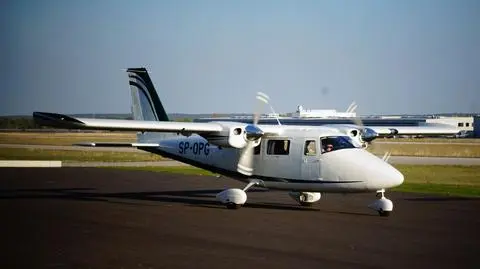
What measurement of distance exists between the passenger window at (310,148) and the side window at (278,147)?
0.80 metres

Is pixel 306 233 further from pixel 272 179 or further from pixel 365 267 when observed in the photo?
pixel 272 179

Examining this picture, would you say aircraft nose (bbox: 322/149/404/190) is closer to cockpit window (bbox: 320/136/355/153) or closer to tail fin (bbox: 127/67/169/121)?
cockpit window (bbox: 320/136/355/153)

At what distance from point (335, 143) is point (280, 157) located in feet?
7.39

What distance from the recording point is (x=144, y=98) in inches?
1203

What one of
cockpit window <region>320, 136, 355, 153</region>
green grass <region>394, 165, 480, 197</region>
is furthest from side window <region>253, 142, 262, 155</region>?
green grass <region>394, 165, 480, 197</region>

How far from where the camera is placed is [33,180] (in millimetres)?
36969

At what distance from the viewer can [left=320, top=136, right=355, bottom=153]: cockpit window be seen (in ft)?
→ 76.6

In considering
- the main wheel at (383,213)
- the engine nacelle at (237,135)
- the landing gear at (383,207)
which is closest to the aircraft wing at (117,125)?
the engine nacelle at (237,135)

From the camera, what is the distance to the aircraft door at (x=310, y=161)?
77.2ft

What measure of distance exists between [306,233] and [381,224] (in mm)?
3172

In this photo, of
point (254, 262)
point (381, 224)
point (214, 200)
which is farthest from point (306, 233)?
point (214, 200)

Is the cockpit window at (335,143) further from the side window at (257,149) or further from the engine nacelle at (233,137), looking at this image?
the engine nacelle at (233,137)

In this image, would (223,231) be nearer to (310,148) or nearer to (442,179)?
(310,148)

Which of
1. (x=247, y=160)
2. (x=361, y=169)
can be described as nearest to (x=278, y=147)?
(x=247, y=160)
